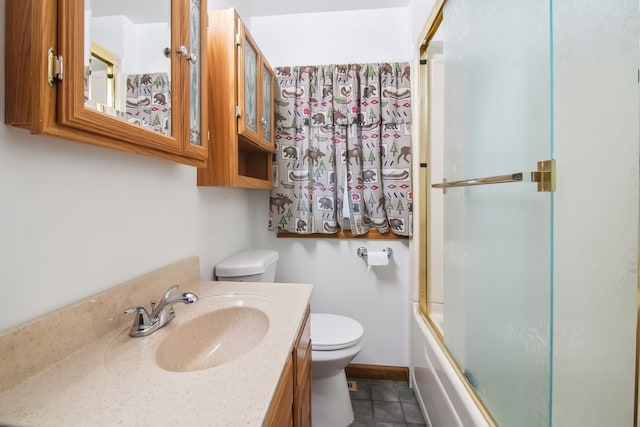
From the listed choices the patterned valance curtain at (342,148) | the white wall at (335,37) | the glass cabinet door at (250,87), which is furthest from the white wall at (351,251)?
the glass cabinet door at (250,87)

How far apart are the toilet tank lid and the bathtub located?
888mm

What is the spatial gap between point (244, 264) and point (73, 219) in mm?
790

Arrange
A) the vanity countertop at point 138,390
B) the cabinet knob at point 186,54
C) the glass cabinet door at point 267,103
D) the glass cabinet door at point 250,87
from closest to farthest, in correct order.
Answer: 1. the vanity countertop at point 138,390
2. the cabinet knob at point 186,54
3. the glass cabinet door at point 250,87
4. the glass cabinet door at point 267,103

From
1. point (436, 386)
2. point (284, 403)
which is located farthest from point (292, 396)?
point (436, 386)

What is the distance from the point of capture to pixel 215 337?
884 millimetres

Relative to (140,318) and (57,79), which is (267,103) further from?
(140,318)

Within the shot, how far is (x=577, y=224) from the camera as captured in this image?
0.71 meters

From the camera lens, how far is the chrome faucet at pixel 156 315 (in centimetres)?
71

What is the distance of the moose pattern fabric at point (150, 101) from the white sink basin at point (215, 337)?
58 cm

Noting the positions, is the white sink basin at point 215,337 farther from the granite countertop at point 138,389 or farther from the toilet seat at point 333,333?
the toilet seat at point 333,333

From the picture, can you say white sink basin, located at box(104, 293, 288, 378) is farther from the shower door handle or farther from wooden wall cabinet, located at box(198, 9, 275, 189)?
the shower door handle

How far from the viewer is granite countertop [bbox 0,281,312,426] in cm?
44

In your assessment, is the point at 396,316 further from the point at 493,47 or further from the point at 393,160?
the point at 493,47

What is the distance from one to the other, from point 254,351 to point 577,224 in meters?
0.85
